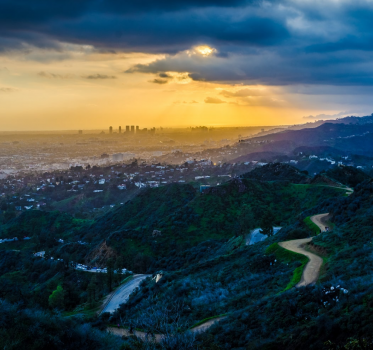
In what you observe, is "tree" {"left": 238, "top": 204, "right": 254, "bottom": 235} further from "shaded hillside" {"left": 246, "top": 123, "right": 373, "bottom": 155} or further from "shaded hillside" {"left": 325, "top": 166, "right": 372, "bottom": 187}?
"shaded hillside" {"left": 246, "top": 123, "right": 373, "bottom": 155}

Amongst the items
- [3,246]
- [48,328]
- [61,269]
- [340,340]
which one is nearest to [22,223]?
[3,246]

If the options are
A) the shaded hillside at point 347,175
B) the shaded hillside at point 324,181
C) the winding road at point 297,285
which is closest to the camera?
the winding road at point 297,285

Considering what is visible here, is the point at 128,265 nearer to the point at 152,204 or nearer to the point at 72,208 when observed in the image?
the point at 152,204

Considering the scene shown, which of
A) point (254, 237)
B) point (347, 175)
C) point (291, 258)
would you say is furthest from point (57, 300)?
point (347, 175)

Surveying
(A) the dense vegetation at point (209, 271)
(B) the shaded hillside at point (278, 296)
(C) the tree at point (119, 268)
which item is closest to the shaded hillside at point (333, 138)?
(A) the dense vegetation at point (209, 271)

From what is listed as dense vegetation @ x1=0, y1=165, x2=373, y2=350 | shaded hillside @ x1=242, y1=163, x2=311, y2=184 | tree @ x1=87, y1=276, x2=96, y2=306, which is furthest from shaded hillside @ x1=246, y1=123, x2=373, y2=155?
tree @ x1=87, y1=276, x2=96, y2=306

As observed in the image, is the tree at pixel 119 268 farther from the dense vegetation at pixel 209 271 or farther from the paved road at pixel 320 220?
the paved road at pixel 320 220
